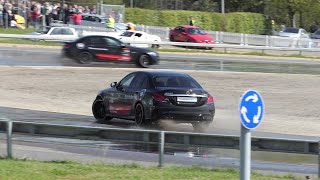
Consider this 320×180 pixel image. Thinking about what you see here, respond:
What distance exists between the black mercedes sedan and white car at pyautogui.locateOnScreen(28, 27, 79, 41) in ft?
79.3

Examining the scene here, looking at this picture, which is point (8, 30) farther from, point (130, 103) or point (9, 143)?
point (9, 143)

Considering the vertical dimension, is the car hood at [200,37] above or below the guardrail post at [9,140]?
below

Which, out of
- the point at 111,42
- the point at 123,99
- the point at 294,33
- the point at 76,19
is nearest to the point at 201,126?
the point at 123,99

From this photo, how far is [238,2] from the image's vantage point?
3191 inches

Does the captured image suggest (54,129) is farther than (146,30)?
No

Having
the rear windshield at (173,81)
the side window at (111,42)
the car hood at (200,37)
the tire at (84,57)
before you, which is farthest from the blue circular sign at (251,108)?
the car hood at (200,37)

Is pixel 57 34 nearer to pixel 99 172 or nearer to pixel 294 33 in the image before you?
pixel 294 33

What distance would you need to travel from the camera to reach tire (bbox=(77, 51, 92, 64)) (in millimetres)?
33625

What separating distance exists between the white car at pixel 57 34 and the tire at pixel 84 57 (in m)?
9.32

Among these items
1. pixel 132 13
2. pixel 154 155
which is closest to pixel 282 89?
pixel 154 155

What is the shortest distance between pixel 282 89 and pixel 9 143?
58.7 feet

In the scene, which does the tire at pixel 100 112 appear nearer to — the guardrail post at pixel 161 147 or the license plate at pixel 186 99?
the license plate at pixel 186 99

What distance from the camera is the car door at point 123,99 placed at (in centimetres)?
1875

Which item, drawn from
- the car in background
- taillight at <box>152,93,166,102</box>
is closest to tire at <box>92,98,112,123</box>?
taillight at <box>152,93,166,102</box>
